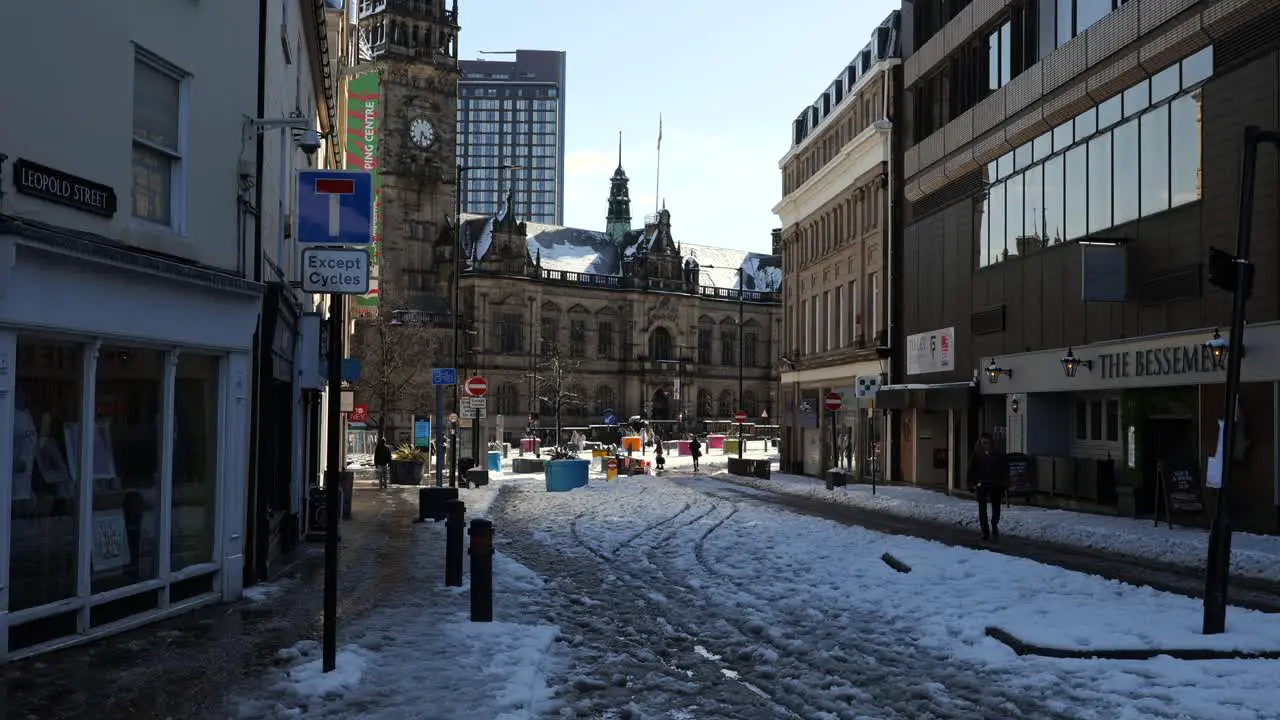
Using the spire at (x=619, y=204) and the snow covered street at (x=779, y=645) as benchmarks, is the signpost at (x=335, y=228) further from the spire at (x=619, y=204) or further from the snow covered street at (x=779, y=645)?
the spire at (x=619, y=204)

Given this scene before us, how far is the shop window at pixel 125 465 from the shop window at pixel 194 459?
360 millimetres

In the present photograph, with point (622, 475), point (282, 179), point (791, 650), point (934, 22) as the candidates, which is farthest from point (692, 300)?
point (791, 650)

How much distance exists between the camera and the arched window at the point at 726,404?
406 feet

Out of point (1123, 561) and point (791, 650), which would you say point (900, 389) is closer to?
point (1123, 561)

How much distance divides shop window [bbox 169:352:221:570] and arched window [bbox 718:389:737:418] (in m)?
111

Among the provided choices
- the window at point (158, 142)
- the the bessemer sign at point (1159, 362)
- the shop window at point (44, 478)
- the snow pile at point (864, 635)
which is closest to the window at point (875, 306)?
the the bessemer sign at point (1159, 362)

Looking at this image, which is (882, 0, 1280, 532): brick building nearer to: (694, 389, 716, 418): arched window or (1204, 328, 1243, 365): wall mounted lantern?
Result: (1204, 328, 1243, 365): wall mounted lantern

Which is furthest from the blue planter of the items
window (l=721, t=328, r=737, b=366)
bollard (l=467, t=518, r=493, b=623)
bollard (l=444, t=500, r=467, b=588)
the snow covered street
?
window (l=721, t=328, r=737, b=366)

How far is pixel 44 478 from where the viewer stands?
34.5ft

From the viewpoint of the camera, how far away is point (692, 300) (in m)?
124

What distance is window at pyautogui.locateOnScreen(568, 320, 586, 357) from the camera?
114750mm

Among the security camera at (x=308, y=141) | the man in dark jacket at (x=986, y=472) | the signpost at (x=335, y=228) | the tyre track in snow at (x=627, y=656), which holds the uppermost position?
the security camera at (x=308, y=141)

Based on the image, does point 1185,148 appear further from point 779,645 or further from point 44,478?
point 44,478

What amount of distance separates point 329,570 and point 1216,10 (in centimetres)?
2020
